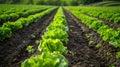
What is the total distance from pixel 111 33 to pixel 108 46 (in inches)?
35.2

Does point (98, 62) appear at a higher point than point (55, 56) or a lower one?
lower

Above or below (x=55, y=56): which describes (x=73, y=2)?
below

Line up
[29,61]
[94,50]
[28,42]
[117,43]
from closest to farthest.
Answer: [29,61], [117,43], [94,50], [28,42]

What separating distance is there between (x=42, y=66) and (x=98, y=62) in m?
3.77

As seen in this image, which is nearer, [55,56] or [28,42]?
[55,56]

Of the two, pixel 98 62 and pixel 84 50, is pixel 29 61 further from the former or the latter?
pixel 84 50

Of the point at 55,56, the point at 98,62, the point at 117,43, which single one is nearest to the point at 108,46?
the point at 117,43

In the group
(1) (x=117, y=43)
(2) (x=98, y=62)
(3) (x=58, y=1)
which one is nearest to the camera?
(2) (x=98, y=62)

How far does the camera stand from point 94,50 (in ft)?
33.6

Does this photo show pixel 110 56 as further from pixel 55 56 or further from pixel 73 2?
pixel 73 2

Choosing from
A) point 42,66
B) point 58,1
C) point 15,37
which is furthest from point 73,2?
point 42,66

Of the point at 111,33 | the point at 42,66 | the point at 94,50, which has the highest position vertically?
the point at 42,66

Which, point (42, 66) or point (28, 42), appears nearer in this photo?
point (42, 66)

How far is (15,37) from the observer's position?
12477 millimetres
